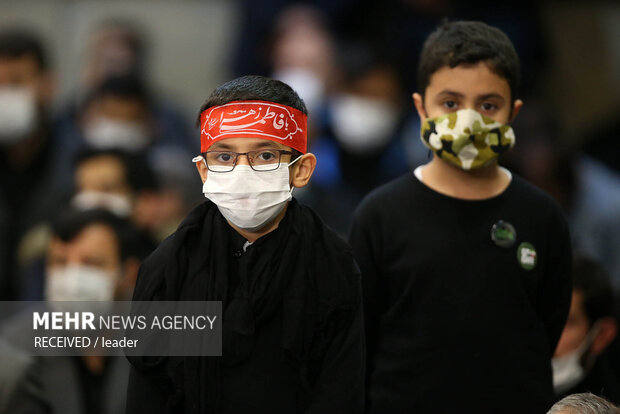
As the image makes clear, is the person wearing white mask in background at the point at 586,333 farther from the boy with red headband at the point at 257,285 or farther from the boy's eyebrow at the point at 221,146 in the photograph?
the boy's eyebrow at the point at 221,146

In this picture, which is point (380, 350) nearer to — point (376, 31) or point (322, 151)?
point (322, 151)

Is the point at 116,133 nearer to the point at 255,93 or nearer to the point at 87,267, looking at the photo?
the point at 87,267

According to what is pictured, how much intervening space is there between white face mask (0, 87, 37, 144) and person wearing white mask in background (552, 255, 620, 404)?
14.9 feet

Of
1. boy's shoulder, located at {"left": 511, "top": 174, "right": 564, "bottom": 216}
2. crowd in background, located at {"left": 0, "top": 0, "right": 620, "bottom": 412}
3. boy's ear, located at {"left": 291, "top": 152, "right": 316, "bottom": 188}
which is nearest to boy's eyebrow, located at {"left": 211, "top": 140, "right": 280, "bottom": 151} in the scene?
boy's ear, located at {"left": 291, "top": 152, "right": 316, "bottom": 188}

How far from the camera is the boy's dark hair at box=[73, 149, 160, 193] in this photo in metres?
6.20

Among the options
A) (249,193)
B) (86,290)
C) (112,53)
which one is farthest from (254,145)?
(112,53)

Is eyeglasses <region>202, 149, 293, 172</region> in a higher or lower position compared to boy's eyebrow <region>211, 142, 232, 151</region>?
lower

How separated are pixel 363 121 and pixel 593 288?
10.7 ft

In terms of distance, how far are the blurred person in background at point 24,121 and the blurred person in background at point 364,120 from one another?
2.07 metres

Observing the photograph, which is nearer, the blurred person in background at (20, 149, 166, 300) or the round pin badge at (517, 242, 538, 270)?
the round pin badge at (517, 242, 538, 270)

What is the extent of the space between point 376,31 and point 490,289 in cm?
454

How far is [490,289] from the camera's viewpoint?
3.45 m

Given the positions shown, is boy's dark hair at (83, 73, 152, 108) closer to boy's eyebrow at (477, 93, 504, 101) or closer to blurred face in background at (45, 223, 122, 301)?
blurred face in background at (45, 223, 122, 301)

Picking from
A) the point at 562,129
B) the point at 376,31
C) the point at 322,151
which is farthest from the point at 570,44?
the point at 322,151
